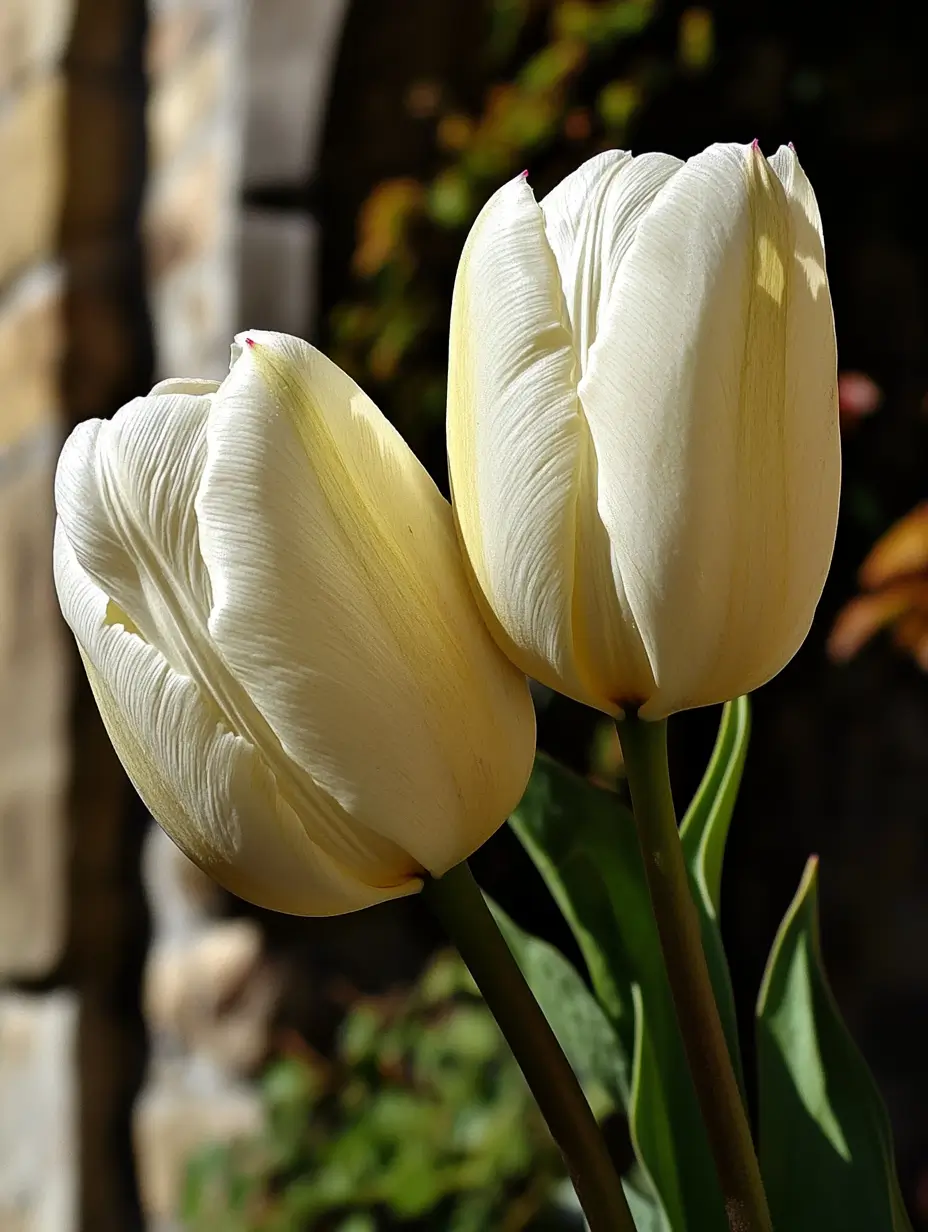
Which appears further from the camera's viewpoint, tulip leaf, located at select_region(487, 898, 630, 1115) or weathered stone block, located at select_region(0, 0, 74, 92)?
weathered stone block, located at select_region(0, 0, 74, 92)

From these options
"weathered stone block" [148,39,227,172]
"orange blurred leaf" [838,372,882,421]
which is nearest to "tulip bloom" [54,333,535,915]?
"orange blurred leaf" [838,372,882,421]

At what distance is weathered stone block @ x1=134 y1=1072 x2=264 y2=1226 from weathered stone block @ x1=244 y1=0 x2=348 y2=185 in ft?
3.53

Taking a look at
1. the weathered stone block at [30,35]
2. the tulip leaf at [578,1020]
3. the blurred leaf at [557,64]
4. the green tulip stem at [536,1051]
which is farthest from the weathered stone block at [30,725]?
the green tulip stem at [536,1051]

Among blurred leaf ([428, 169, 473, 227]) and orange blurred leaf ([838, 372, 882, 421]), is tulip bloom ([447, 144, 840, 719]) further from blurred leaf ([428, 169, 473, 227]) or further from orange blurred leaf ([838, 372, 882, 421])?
blurred leaf ([428, 169, 473, 227])

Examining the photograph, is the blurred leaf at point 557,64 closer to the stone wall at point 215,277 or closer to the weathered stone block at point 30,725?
the stone wall at point 215,277

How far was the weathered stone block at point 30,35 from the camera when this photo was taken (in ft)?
5.73

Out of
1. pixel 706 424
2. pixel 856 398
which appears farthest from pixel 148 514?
pixel 856 398

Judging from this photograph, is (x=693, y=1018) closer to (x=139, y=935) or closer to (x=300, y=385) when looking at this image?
(x=300, y=385)

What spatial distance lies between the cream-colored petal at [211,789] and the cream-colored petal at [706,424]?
3.1 inches

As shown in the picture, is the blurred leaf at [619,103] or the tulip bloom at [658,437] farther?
the blurred leaf at [619,103]

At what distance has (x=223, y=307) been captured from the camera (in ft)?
5.03

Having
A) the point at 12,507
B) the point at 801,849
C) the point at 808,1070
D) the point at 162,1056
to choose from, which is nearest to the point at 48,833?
the point at 162,1056

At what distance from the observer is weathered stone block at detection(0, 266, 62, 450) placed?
65.5 inches

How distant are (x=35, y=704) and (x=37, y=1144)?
22.0 inches
